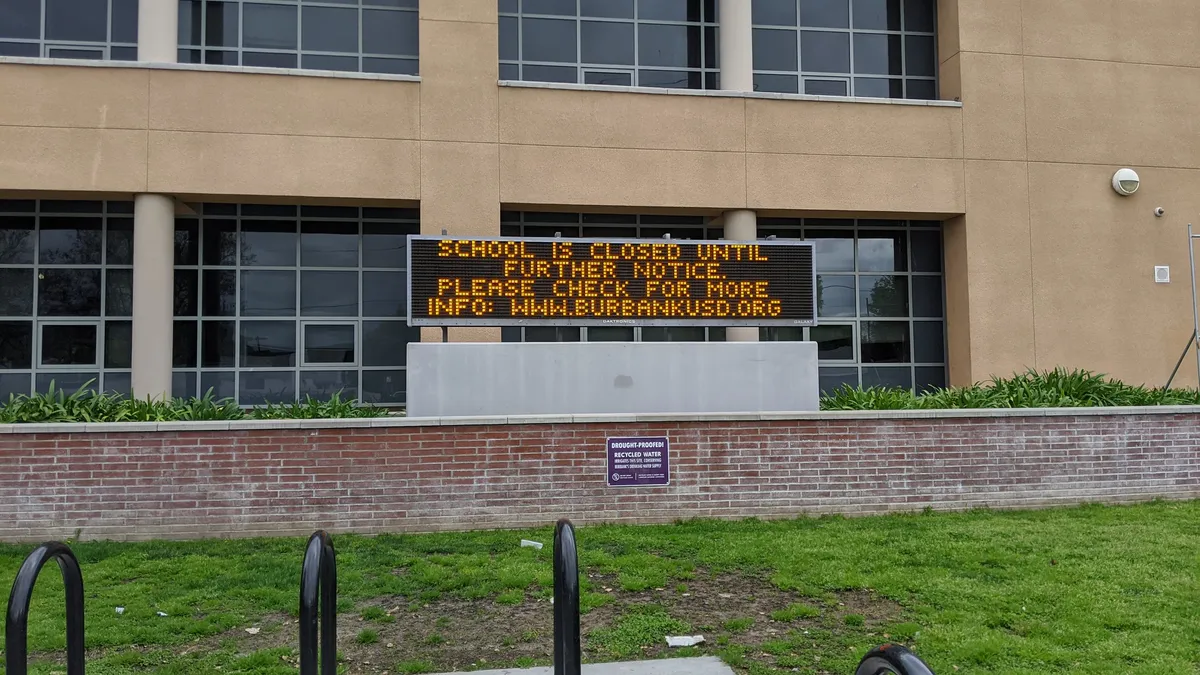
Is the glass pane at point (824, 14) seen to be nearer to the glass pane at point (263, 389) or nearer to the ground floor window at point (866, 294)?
the ground floor window at point (866, 294)

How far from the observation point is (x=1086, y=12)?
17.2 meters

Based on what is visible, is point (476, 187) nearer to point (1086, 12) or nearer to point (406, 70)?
point (406, 70)

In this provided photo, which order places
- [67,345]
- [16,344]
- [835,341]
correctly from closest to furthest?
[16,344], [67,345], [835,341]

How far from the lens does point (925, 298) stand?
1797 cm

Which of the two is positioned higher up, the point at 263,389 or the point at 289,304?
the point at 289,304

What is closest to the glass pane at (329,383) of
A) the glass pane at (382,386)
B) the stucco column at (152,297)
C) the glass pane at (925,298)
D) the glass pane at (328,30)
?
the glass pane at (382,386)

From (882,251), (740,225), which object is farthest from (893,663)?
(882,251)

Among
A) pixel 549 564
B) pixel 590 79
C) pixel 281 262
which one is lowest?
pixel 549 564

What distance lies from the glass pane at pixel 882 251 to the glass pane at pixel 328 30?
417 inches

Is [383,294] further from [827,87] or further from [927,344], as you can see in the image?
[927,344]

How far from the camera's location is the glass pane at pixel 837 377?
1745 cm

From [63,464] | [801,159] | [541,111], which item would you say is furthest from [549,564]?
[801,159]

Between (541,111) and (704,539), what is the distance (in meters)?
8.92

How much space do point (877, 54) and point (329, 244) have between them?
38.1 ft
